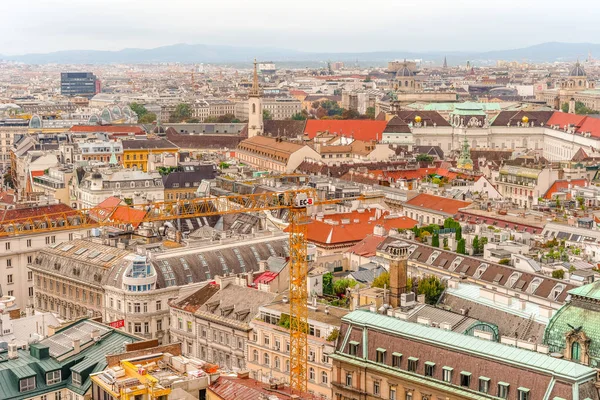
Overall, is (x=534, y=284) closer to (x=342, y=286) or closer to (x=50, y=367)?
(x=342, y=286)

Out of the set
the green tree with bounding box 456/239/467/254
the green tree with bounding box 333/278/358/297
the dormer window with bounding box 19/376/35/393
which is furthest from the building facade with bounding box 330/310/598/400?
the green tree with bounding box 456/239/467/254

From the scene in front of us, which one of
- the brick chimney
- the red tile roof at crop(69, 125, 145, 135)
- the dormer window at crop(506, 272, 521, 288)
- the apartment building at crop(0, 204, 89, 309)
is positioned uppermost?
the brick chimney

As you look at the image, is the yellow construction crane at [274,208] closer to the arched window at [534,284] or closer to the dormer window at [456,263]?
the dormer window at [456,263]

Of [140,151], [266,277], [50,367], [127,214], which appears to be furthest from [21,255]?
[140,151]

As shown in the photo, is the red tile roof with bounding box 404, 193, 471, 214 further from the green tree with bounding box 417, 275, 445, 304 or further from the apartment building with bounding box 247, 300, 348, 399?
the apartment building with bounding box 247, 300, 348, 399

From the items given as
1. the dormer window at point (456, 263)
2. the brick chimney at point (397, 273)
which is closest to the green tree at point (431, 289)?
the brick chimney at point (397, 273)

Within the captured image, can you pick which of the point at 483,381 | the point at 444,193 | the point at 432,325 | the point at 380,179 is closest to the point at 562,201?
the point at 444,193

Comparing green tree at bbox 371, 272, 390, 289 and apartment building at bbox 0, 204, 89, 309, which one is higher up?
green tree at bbox 371, 272, 390, 289
